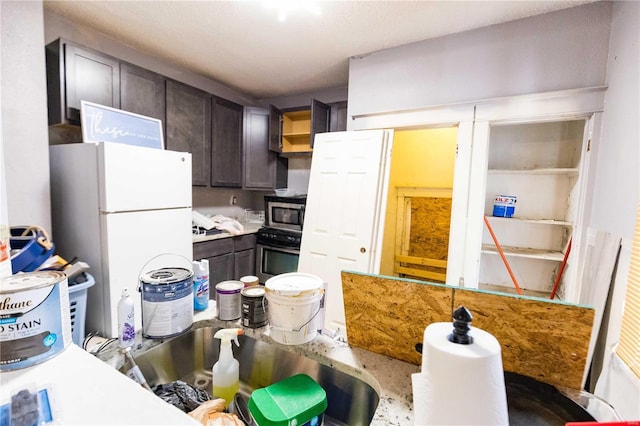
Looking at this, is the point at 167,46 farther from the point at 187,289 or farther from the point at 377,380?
the point at 377,380

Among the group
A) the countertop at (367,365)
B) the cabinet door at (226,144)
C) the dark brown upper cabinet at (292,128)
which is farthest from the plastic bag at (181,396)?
the dark brown upper cabinet at (292,128)

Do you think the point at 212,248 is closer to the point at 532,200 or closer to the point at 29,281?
the point at 29,281

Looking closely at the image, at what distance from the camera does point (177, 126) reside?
2.77 meters

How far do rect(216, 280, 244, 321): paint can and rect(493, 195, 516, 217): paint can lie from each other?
2.25m

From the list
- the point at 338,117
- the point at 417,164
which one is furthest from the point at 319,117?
the point at 417,164

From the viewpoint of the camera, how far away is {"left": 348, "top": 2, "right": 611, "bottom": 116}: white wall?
187cm

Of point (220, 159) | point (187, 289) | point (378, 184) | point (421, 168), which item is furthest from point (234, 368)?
point (421, 168)

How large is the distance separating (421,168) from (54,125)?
136 inches

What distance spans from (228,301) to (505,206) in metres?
2.33

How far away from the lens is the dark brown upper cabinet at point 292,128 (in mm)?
3382

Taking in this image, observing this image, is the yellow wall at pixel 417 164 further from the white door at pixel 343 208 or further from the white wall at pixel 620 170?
the white wall at pixel 620 170

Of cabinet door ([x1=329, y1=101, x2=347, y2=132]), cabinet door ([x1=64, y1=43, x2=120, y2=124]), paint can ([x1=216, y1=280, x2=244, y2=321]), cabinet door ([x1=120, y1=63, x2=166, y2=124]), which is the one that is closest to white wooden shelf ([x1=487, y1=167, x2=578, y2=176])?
cabinet door ([x1=329, y1=101, x2=347, y2=132])

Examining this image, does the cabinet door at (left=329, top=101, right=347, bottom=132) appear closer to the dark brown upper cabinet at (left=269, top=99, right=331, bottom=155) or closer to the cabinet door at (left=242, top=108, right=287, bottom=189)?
the dark brown upper cabinet at (left=269, top=99, right=331, bottom=155)

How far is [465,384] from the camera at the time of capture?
49cm
